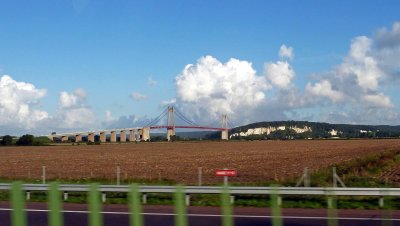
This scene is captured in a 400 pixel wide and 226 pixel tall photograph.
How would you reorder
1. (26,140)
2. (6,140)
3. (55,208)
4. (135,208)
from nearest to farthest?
(55,208) < (135,208) < (26,140) < (6,140)

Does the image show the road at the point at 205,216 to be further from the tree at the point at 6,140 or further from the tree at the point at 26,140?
the tree at the point at 6,140

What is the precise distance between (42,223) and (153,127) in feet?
539

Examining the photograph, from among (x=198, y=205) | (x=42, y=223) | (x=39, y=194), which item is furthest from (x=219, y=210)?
(x=39, y=194)

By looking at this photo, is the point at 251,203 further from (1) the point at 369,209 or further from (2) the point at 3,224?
(2) the point at 3,224

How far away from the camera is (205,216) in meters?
13.2

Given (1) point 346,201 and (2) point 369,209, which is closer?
(2) point 369,209

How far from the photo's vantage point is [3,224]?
39.1 feet

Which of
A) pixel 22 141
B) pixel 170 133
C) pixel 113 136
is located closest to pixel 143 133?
pixel 113 136

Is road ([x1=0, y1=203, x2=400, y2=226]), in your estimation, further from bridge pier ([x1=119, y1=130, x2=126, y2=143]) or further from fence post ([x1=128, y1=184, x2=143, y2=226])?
bridge pier ([x1=119, y1=130, x2=126, y2=143])

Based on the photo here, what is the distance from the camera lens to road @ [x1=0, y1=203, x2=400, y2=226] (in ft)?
39.4

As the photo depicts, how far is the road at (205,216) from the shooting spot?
1202 centimetres

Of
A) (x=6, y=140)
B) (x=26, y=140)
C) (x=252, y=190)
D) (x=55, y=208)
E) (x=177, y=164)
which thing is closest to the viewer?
(x=55, y=208)

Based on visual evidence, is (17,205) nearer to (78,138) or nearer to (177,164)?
(177,164)

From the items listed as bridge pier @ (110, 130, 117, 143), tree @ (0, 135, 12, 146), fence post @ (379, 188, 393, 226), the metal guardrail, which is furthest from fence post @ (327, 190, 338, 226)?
bridge pier @ (110, 130, 117, 143)
